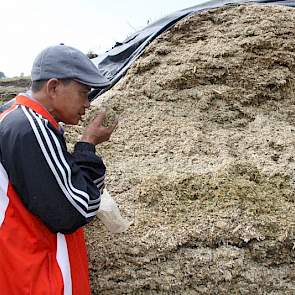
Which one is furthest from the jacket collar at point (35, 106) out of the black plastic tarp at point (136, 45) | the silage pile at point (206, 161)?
the black plastic tarp at point (136, 45)

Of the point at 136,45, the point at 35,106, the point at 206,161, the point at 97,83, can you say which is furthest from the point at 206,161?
the point at 136,45

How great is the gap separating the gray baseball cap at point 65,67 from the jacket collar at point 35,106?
72 mm

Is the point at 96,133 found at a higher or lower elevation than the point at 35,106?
lower

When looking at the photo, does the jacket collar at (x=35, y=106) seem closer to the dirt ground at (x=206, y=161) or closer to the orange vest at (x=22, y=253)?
the orange vest at (x=22, y=253)

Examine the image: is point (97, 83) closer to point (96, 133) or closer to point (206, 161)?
point (96, 133)

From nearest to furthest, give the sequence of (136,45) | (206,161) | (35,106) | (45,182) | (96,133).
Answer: (45,182) → (35,106) → (96,133) → (206,161) → (136,45)

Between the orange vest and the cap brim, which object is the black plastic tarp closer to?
the cap brim

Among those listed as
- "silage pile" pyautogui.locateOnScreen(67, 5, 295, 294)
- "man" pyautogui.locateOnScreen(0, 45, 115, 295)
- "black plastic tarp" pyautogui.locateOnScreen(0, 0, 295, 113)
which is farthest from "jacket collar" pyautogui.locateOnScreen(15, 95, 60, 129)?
"black plastic tarp" pyautogui.locateOnScreen(0, 0, 295, 113)

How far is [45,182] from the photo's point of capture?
1434mm

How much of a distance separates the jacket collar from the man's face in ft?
0.14

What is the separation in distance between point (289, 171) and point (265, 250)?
0.48 meters

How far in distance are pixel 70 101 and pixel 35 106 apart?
0.11m

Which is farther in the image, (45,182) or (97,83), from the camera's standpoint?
(97,83)

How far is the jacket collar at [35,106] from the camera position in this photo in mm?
1530
